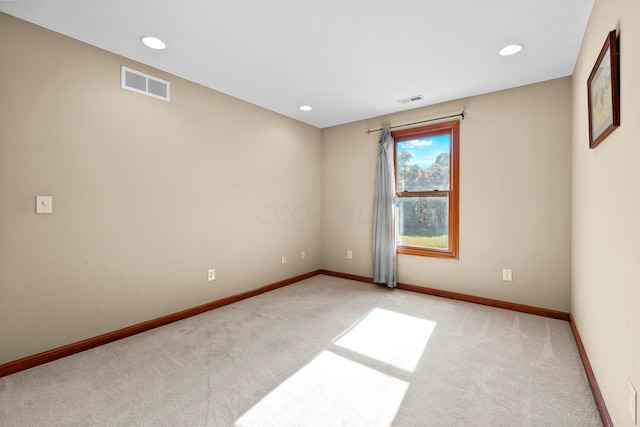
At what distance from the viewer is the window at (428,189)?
145 inches

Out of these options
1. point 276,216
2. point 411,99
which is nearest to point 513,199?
point 411,99

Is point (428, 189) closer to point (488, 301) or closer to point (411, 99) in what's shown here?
point (411, 99)

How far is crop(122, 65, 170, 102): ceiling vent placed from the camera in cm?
261

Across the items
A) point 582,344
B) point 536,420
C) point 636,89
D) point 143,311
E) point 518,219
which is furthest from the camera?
point 518,219

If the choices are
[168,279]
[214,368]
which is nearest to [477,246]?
[214,368]

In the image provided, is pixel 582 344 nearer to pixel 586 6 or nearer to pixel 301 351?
pixel 301 351

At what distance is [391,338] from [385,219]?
1893 millimetres

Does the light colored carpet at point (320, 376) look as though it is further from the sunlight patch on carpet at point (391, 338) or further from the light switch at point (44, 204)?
the light switch at point (44, 204)

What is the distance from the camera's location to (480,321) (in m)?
2.93

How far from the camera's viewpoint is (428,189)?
3.92 meters

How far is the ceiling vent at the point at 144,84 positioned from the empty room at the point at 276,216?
24mm

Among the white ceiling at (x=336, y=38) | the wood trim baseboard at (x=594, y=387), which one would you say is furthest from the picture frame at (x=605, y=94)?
the wood trim baseboard at (x=594, y=387)

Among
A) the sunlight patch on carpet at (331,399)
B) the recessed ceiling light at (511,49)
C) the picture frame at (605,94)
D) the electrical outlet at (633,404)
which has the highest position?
the recessed ceiling light at (511,49)

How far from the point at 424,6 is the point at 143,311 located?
3395 millimetres
